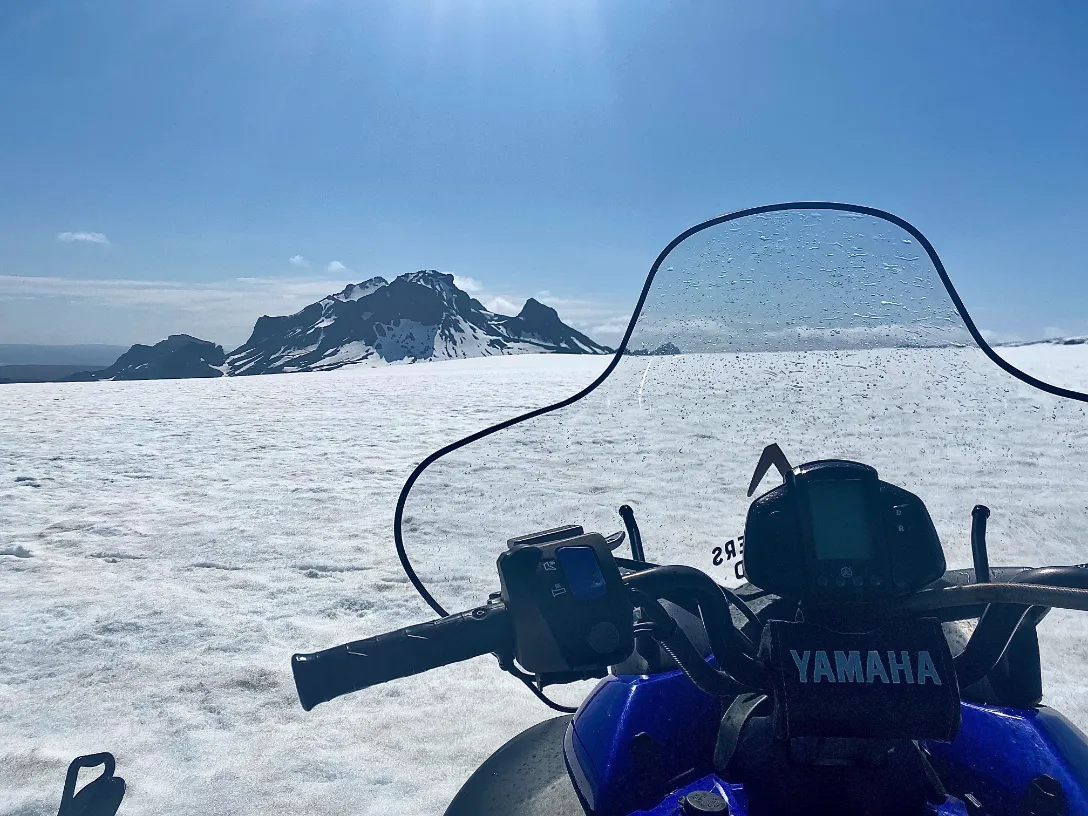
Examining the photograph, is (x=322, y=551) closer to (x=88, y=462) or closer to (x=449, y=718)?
(x=449, y=718)

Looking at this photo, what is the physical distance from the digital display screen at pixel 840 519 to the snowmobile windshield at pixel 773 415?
0.39m

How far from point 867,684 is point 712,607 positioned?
0.25 metres

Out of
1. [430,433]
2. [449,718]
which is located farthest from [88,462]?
[449,718]

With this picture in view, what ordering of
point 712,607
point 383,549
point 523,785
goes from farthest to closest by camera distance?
1. point 383,549
2. point 523,785
3. point 712,607

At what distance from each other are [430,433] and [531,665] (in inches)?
286

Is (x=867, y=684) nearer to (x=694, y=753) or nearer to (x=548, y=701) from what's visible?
(x=694, y=753)

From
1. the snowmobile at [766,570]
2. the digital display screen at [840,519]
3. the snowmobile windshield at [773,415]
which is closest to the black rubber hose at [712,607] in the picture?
the snowmobile at [766,570]

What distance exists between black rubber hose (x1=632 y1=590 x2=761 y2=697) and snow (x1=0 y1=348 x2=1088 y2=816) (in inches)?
19.1

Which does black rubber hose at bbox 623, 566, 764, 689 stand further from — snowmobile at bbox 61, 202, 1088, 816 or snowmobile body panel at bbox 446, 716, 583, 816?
snowmobile body panel at bbox 446, 716, 583, 816

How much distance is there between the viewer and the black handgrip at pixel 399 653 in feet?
3.19

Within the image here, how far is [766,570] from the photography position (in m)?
1.15

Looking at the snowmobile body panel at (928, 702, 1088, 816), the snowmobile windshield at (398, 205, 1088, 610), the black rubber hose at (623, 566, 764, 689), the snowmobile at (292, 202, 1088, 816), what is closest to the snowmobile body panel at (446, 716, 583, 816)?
the snowmobile at (292, 202, 1088, 816)

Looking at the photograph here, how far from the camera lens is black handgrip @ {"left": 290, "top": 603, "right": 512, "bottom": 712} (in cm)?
97

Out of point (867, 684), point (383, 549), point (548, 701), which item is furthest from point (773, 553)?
point (383, 549)
